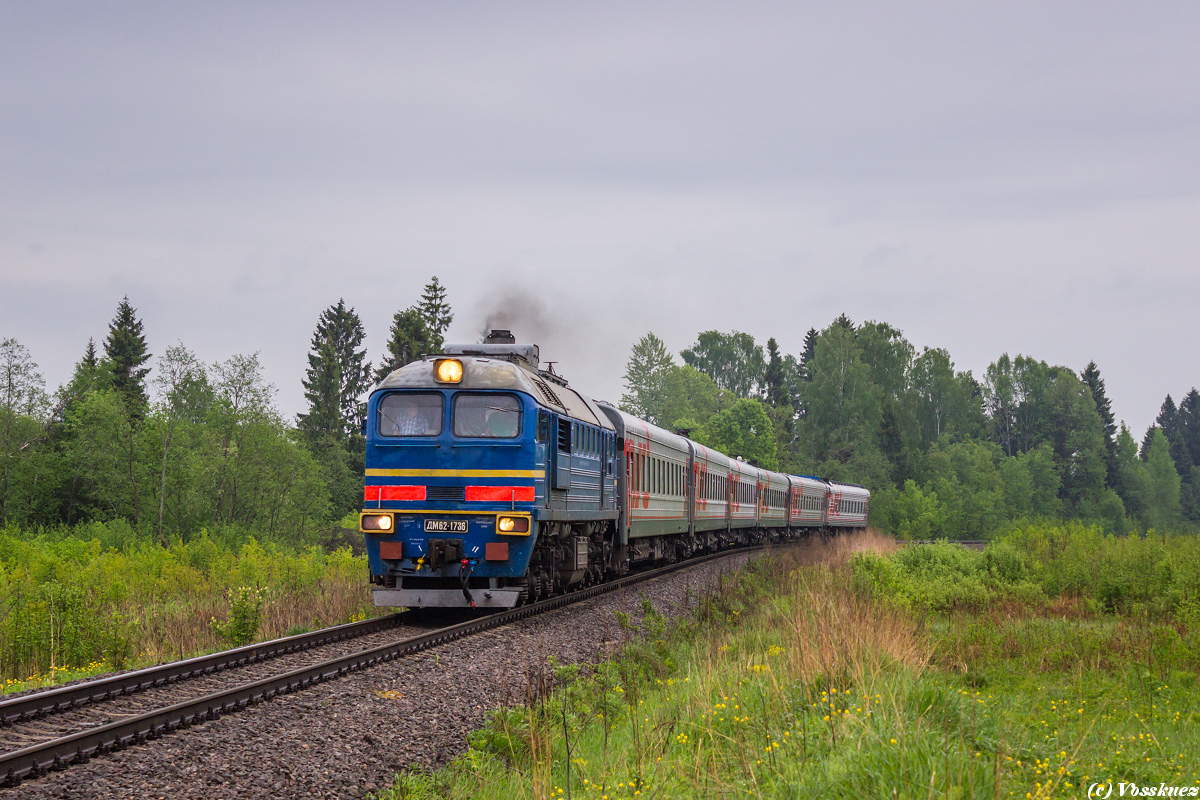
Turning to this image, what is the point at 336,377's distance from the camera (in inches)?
2790

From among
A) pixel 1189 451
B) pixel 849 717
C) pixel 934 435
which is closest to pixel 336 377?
pixel 934 435

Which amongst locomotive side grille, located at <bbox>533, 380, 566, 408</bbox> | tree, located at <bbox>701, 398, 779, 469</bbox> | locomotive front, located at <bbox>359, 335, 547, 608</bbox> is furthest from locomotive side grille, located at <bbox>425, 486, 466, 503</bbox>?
tree, located at <bbox>701, 398, 779, 469</bbox>

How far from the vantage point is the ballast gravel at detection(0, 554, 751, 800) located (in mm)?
5703

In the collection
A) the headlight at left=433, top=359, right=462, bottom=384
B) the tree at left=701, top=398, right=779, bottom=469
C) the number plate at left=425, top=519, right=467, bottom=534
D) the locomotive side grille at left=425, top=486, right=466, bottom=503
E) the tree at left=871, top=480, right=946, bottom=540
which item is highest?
the tree at left=701, top=398, right=779, bottom=469

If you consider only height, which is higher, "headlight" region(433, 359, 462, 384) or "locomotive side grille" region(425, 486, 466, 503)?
"headlight" region(433, 359, 462, 384)

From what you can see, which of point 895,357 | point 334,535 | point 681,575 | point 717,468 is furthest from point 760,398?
point 681,575

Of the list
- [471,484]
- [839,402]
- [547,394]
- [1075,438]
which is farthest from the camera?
[1075,438]

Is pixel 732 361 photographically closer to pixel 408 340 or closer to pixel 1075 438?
pixel 1075 438

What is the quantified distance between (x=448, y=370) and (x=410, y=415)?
798mm

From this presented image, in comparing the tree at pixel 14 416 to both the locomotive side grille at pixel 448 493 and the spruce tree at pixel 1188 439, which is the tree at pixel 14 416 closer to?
the locomotive side grille at pixel 448 493

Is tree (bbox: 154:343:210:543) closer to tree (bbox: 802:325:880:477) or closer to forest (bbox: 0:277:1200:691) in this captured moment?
forest (bbox: 0:277:1200:691)

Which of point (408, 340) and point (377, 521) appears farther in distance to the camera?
point (408, 340)

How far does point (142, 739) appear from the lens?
21.2 feet

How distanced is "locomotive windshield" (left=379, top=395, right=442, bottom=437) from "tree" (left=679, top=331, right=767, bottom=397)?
92.5 m
